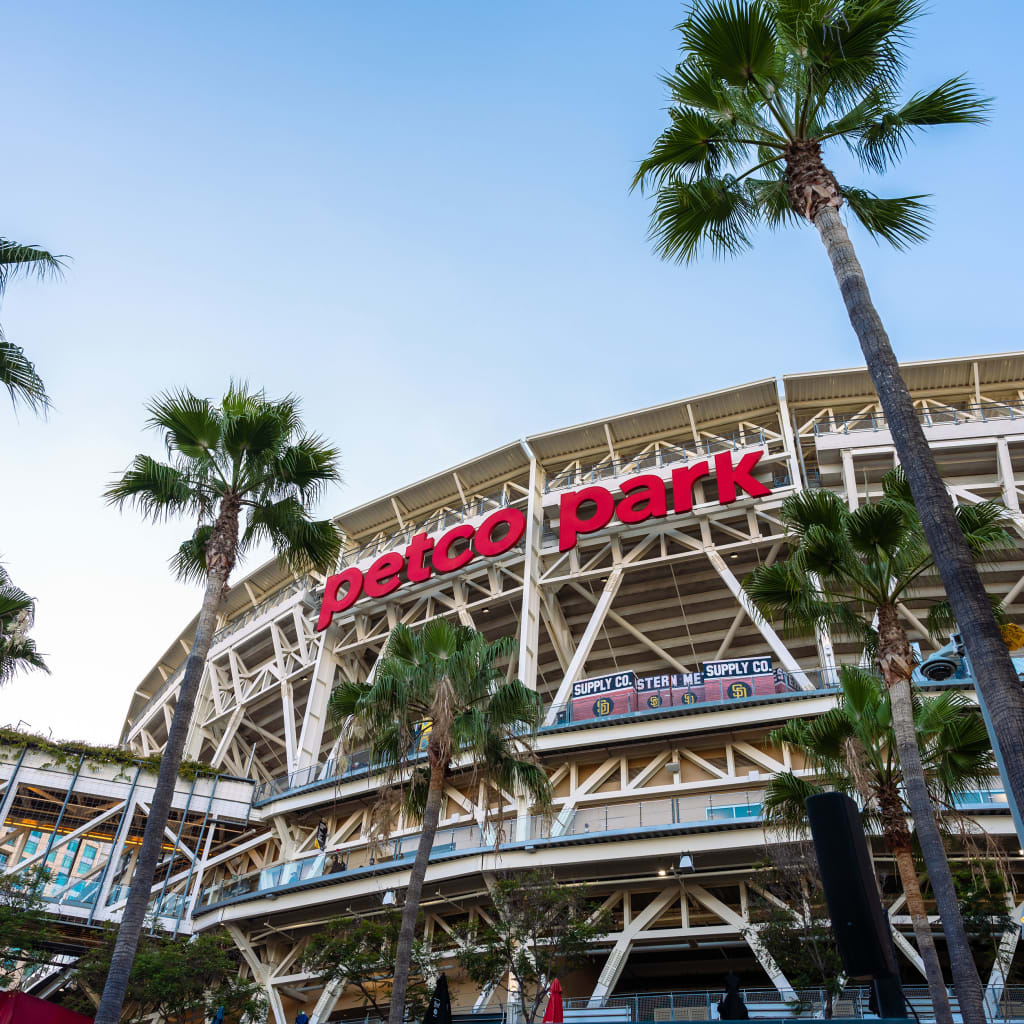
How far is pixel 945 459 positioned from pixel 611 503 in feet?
43.5

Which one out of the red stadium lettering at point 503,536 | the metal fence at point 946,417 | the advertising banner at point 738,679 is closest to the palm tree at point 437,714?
the advertising banner at point 738,679

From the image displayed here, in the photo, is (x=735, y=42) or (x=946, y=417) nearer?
(x=735, y=42)

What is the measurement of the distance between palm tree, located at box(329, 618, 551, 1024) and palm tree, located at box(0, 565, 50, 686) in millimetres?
7213

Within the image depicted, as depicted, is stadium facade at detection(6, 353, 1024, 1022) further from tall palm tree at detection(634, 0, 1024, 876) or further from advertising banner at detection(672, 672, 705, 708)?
tall palm tree at detection(634, 0, 1024, 876)

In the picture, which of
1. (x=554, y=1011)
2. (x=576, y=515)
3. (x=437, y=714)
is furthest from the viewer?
(x=576, y=515)

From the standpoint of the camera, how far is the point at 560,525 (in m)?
38.5

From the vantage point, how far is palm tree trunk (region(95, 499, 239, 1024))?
14.1 meters

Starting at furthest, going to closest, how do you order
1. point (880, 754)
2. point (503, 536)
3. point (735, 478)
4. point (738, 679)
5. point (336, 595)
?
1. point (336, 595)
2. point (503, 536)
3. point (735, 478)
4. point (738, 679)
5. point (880, 754)

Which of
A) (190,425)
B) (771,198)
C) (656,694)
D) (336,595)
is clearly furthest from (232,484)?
(336,595)

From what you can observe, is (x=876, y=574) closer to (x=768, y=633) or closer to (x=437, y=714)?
(x=437, y=714)

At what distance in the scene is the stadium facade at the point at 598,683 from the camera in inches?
1131

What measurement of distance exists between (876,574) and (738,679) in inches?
608

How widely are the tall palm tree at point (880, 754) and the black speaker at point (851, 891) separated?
11096 mm

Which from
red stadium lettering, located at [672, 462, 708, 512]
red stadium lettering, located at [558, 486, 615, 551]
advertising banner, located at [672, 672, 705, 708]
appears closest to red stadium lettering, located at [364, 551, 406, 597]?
red stadium lettering, located at [558, 486, 615, 551]
